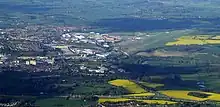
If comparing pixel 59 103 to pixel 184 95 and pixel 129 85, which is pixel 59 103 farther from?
pixel 184 95

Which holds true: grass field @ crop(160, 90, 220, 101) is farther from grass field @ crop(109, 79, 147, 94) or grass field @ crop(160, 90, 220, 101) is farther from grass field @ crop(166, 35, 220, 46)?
grass field @ crop(166, 35, 220, 46)

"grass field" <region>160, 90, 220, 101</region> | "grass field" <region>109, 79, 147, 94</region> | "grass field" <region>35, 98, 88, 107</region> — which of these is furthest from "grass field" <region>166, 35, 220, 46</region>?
"grass field" <region>35, 98, 88, 107</region>

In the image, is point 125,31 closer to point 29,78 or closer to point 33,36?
point 33,36

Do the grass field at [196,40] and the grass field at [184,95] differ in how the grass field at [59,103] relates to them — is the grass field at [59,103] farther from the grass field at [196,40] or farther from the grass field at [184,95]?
the grass field at [196,40]

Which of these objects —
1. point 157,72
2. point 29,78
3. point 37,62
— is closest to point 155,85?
point 157,72

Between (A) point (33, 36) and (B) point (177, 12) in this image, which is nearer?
(A) point (33, 36)

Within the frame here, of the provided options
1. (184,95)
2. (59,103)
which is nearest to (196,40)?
(184,95)
